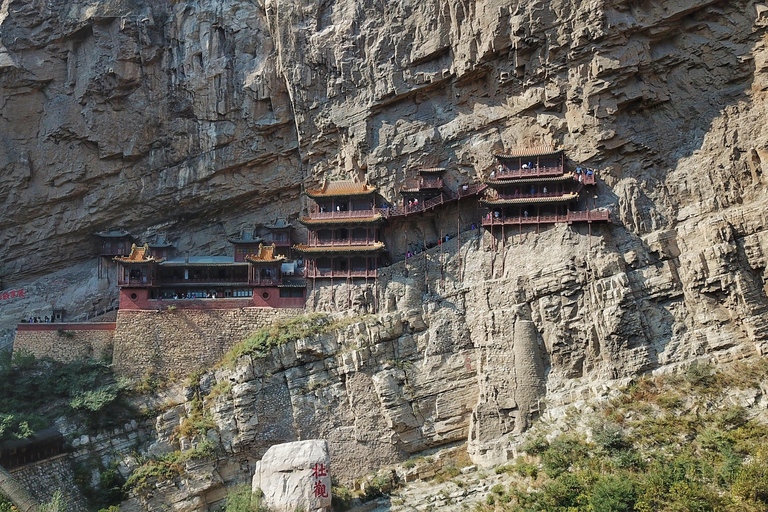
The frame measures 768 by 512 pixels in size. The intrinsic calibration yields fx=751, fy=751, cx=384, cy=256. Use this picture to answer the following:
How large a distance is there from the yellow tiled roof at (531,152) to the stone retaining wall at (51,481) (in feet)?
72.5

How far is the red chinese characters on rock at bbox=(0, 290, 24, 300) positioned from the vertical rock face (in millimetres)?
20123

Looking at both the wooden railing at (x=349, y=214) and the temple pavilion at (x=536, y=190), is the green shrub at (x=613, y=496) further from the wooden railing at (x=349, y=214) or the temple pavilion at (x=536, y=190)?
the wooden railing at (x=349, y=214)

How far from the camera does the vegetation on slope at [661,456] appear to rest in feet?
73.0

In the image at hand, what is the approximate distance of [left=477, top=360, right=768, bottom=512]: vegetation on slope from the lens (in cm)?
2225

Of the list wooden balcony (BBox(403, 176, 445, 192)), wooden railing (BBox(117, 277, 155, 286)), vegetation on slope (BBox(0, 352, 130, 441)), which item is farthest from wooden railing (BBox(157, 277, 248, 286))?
wooden balcony (BBox(403, 176, 445, 192))

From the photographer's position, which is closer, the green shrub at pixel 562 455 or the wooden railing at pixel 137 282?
the green shrub at pixel 562 455

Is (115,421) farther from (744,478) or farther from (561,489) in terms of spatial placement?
(744,478)

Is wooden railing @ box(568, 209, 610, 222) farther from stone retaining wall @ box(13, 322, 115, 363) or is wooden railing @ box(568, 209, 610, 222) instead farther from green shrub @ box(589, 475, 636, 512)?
stone retaining wall @ box(13, 322, 115, 363)

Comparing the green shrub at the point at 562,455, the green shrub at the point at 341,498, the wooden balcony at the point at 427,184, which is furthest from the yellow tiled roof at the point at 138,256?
the green shrub at the point at 562,455

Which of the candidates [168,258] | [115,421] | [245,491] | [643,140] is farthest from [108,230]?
[643,140]

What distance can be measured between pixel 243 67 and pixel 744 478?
29.8 m

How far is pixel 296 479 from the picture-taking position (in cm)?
2544

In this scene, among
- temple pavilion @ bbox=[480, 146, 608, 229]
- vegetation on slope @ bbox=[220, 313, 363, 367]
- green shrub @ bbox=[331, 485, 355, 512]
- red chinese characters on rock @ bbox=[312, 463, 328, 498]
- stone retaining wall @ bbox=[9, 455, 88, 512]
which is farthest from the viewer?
temple pavilion @ bbox=[480, 146, 608, 229]

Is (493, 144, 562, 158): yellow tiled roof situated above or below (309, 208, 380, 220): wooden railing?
above
